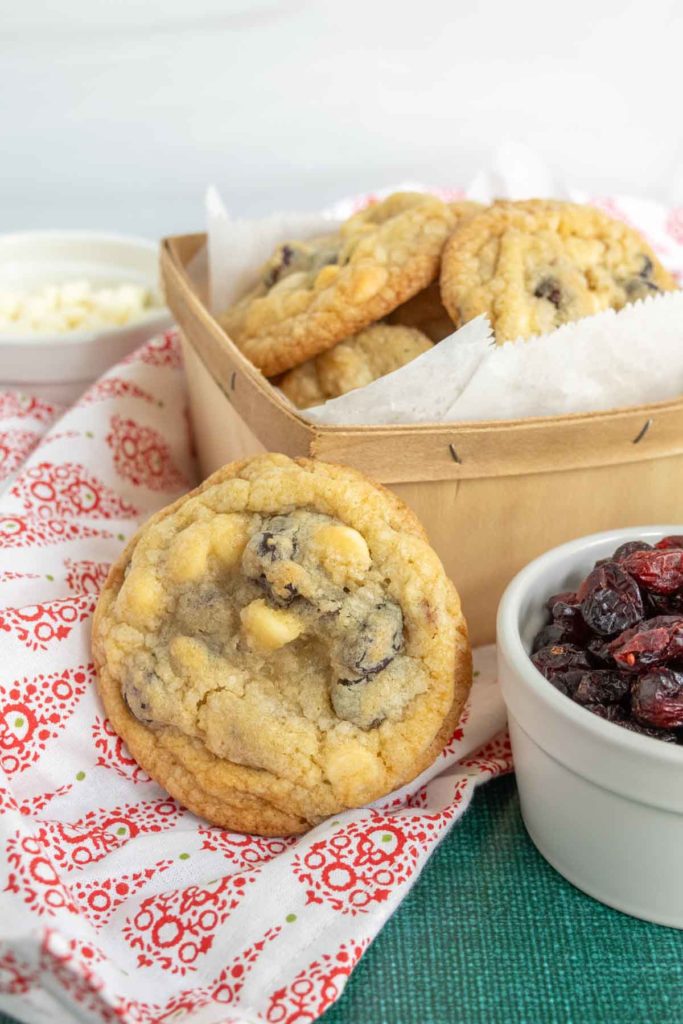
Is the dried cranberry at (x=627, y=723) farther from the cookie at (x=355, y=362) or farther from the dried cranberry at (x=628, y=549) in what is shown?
the cookie at (x=355, y=362)

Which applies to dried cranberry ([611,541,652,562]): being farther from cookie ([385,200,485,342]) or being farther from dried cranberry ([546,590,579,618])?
cookie ([385,200,485,342])

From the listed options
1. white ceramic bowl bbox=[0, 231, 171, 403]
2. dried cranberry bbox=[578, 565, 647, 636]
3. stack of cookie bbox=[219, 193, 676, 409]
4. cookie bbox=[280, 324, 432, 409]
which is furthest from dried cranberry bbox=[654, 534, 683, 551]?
white ceramic bowl bbox=[0, 231, 171, 403]

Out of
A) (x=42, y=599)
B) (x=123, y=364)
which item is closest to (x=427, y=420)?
(x=42, y=599)

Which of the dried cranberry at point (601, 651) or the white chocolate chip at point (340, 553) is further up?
the white chocolate chip at point (340, 553)

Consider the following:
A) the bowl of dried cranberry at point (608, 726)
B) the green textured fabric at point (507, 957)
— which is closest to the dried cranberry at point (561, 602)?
the bowl of dried cranberry at point (608, 726)

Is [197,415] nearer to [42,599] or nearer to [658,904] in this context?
[42,599]

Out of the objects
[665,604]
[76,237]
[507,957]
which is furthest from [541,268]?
[76,237]
